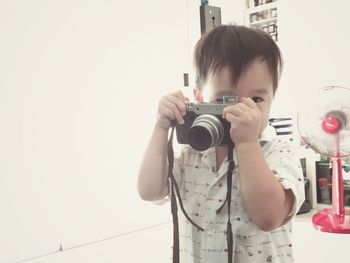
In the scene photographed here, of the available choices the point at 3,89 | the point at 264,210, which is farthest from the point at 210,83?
the point at 3,89

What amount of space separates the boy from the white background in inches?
17.0

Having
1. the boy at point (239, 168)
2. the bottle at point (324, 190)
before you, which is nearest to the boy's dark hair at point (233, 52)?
the boy at point (239, 168)

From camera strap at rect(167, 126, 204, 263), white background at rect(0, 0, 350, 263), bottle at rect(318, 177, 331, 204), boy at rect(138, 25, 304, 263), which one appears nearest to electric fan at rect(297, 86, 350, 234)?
white background at rect(0, 0, 350, 263)

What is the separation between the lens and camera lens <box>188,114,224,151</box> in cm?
45

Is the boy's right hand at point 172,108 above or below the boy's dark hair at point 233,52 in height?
below

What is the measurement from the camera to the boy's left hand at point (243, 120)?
1.51 feet

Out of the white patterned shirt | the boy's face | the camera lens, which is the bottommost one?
the white patterned shirt

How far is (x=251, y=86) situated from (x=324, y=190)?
30.3 inches

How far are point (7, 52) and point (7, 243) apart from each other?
431 millimetres

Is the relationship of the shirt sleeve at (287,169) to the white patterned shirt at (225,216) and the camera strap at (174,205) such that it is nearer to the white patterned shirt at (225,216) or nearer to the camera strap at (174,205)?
the white patterned shirt at (225,216)

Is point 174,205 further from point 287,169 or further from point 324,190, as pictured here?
point 324,190

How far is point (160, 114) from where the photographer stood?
536 millimetres

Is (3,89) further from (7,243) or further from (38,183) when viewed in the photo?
(7,243)

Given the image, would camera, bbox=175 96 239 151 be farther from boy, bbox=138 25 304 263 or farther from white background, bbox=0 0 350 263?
white background, bbox=0 0 350 263
